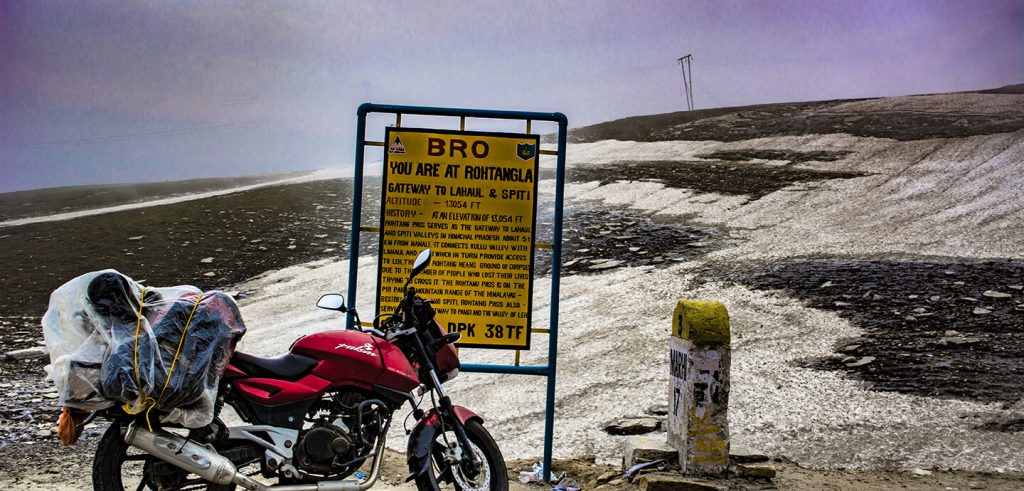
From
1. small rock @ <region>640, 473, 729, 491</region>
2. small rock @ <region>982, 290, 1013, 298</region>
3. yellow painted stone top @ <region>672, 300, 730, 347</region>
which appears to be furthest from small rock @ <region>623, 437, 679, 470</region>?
small rock @ <region>982, 290, 1013, 298</region>

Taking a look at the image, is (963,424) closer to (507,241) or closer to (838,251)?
(507,241)

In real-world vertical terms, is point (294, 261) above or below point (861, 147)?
below

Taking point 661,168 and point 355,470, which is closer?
point 355,470

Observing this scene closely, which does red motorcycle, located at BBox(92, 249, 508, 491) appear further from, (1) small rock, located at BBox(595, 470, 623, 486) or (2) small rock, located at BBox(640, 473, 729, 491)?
(1) small rock, located at BBox(595, 470, 623, 486)

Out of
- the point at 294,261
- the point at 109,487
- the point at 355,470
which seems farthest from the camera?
the point at 294,261

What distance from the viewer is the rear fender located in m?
4.13

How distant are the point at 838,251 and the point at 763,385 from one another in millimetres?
4616

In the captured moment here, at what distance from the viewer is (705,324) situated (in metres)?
5.05

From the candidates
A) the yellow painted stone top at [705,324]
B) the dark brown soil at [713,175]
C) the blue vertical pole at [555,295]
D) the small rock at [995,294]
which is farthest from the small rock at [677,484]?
the dark brown soil at [713,175]

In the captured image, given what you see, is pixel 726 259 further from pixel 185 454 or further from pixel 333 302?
pixel 185 454

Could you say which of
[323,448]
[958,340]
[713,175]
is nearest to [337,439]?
[323,448]

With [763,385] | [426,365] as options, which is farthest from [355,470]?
[763,385]

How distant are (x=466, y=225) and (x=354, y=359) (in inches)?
62.9

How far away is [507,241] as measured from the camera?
5359mm
